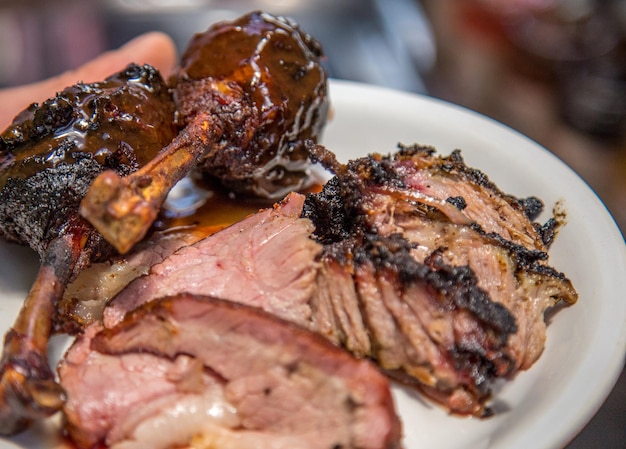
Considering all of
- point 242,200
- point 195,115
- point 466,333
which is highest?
point 195,115

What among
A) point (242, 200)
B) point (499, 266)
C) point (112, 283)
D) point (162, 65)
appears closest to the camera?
point (499, 266)

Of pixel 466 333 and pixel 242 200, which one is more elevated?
pixel 466 333

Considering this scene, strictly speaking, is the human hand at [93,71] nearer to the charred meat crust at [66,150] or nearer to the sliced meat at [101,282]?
the charred meat crust at [66,150]

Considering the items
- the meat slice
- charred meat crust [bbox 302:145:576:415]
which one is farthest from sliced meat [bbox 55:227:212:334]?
charred meat crust [bbox 302:145:576:415]

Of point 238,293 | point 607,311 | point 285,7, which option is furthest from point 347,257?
point 285,7

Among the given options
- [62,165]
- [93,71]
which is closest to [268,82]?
[62,165]

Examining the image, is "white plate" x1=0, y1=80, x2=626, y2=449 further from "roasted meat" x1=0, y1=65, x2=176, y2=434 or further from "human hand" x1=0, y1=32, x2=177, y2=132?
"human hand" x1=0, y1=32, x2=177, y2=132

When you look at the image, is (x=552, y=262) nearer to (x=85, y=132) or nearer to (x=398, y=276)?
(x=398, y=276)

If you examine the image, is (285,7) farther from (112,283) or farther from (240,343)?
(240,343)
